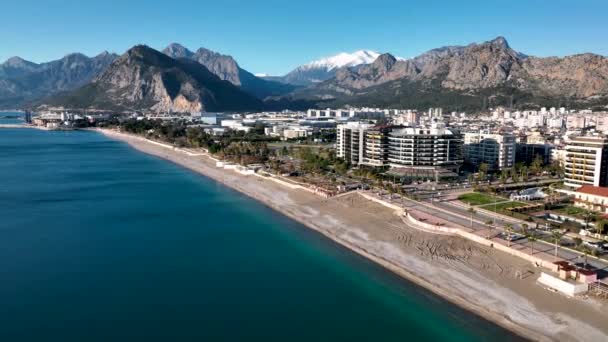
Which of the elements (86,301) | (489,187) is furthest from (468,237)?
(86,301)

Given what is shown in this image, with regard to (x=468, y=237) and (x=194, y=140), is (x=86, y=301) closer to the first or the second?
(x=468, y=237)

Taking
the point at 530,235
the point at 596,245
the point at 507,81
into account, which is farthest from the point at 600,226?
the point at 507,81

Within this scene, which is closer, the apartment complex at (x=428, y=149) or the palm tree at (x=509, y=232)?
the palm tree at (x=509, y=232)

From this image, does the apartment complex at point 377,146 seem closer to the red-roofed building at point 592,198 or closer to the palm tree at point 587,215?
the red-roofed building at point 592,198

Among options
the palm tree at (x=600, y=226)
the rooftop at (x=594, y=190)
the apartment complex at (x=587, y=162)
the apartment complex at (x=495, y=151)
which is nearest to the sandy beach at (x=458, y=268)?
the palm tree at (x=600, y=226)

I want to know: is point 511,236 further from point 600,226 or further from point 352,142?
point 352,142

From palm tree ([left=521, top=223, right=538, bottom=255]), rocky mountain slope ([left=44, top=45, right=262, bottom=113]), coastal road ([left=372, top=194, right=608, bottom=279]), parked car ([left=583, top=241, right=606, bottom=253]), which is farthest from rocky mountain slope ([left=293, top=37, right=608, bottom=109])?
parked car ([left=583, top=241, right=606, bottom=253])
